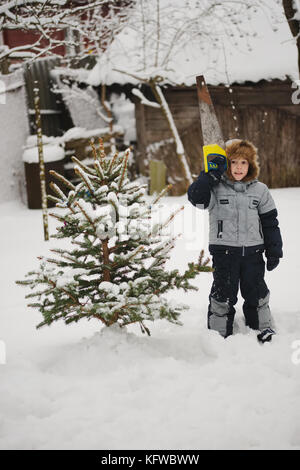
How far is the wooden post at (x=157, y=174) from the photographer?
962 cm

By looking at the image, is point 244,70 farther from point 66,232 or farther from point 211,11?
point 66,232

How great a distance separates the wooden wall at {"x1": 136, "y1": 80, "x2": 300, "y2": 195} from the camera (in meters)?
9.34

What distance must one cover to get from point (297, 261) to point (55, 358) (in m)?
3.49

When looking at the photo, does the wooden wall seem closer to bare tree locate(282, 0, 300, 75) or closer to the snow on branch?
the snow on branch

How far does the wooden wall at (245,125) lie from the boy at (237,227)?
6622 mm

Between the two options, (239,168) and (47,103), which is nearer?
(239,168)

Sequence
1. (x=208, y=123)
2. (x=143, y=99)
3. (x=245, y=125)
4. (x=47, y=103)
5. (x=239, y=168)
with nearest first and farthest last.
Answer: (x=239, y=168), (x=208, y=123), (x=143, y=99), (x=245, y=125), (x=47, y=103)

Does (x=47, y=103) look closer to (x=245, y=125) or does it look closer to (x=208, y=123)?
(x=245, y=125)

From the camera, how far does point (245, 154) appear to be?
3.11 meters

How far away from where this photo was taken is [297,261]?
17.5 feet

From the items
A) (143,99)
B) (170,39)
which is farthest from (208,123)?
(170,39)

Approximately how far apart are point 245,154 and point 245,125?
6.92m

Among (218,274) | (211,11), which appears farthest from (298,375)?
(211,11)

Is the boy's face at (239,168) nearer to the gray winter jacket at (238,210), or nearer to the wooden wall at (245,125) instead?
the gray winter jacket at (238,210)
